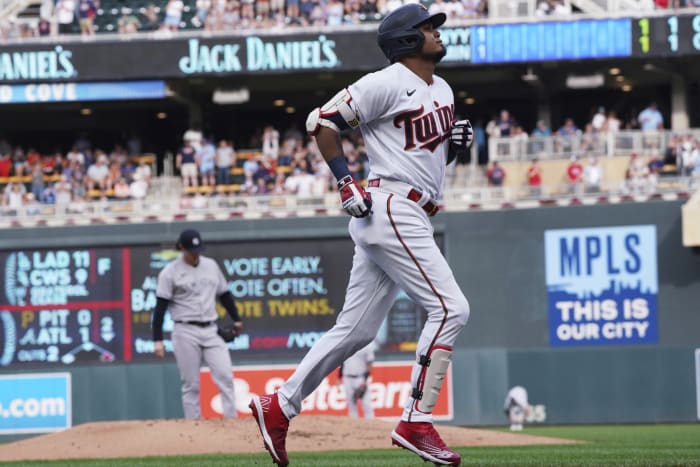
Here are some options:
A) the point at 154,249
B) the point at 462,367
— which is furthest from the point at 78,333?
the point at 462,367

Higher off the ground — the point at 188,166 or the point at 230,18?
the point at 230,18

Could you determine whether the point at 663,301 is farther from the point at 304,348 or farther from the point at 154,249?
the point at 154,249

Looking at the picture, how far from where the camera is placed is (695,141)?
81.3 feet

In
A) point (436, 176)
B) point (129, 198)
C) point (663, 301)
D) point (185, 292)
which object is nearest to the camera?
point (436, 176)

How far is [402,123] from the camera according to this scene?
26.4 ft

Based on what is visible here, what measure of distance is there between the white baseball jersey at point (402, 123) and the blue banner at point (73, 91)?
20.1 m

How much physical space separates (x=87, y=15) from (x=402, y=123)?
2077cm

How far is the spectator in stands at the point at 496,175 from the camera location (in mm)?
25141

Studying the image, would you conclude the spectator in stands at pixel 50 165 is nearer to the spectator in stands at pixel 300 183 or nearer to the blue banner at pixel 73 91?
the blue banner at pixel 73 91

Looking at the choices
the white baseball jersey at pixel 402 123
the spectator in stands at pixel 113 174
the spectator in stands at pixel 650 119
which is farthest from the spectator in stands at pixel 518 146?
the white baseball jersey at pixel 402 123

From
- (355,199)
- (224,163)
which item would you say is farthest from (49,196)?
(355,199)

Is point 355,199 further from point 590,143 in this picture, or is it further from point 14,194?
point 14,194

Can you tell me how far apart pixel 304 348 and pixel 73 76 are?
697 cm

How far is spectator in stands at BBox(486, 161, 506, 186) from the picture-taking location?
82.5ft
